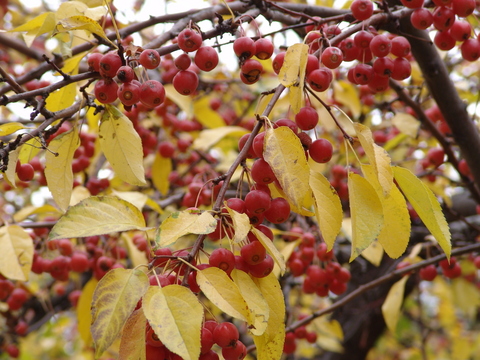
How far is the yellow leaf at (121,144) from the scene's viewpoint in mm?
1268

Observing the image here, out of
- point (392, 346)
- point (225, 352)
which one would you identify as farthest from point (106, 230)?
point (392, 346)

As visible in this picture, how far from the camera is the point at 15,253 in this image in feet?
5.11

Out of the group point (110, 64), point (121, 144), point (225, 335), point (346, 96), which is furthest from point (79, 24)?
point (346, 96)

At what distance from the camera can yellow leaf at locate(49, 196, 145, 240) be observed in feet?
2.92

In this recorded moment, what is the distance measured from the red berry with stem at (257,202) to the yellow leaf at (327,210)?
120 millimetres

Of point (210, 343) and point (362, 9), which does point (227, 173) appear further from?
point (362, 9)

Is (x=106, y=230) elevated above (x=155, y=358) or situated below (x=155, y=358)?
above

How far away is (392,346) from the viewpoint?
5.18 m

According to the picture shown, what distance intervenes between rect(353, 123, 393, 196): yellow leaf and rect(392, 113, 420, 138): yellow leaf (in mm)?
1249

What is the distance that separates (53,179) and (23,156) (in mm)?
180

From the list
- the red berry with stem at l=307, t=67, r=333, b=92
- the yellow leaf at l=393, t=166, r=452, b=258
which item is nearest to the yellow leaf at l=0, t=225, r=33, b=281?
the red berry with stem at l=307, t=67, r=333, b=92

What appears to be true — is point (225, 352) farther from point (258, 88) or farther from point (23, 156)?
point (258, 88)

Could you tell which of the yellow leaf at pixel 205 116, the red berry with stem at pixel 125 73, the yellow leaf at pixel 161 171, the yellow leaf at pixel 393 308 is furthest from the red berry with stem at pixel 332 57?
the yellow leaf at pixel 205 116

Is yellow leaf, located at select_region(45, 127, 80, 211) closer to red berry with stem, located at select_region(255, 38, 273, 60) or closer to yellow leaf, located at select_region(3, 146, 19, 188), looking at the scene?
yellow leaf, located at select_region(3, 146, 19, 188)
